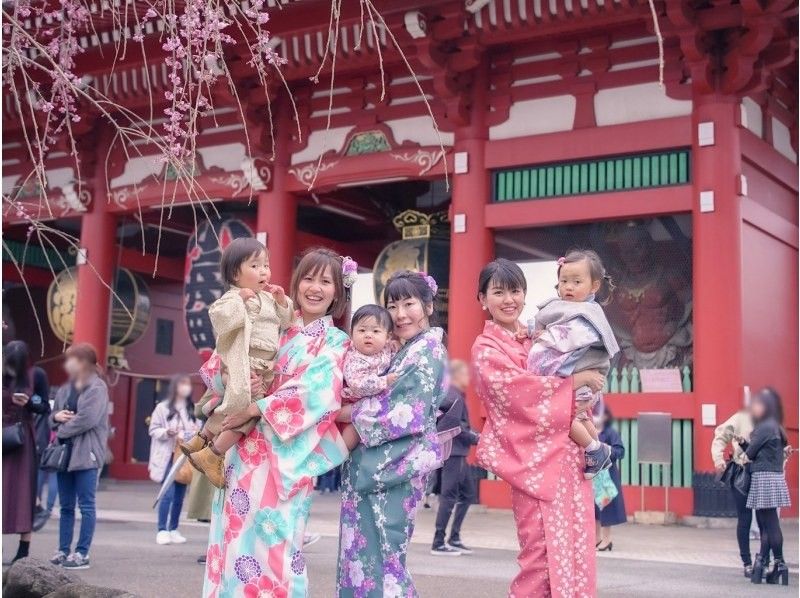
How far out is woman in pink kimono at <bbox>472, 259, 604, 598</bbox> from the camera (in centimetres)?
380

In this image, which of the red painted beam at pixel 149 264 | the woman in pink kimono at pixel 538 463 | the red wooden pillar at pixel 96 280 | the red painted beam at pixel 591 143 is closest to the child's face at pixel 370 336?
the woman in pink kimono at pixel 538 463

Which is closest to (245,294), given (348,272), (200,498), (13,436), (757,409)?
(348,272)

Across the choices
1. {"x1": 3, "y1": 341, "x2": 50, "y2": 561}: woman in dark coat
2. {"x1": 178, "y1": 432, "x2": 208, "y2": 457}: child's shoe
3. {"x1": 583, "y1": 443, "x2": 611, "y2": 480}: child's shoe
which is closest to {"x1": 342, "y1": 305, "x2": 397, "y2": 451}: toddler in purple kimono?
{"x1": 178, "y1": 432, "x2": 208, "y2": 457}: child's shoe

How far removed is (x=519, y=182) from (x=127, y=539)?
5.63 m

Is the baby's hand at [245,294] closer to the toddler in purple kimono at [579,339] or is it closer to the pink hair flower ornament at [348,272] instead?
the pink hair flower ornament at [348,272]

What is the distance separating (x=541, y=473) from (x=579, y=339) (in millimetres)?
529

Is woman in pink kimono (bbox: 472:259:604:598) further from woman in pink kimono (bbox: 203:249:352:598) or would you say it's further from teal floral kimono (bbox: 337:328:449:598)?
woman in pink kimono (bbox: 203:249:352:598)

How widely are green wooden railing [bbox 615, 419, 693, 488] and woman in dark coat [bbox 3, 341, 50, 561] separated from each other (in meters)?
6.24

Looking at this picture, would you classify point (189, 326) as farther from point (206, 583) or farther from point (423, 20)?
point (206, 583)

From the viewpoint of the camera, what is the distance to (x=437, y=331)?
398 centimetres

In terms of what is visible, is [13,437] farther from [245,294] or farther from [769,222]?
[769,222]

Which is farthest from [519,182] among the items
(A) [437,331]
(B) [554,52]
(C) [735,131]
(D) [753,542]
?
(A) [437,331]

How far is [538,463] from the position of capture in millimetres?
3854

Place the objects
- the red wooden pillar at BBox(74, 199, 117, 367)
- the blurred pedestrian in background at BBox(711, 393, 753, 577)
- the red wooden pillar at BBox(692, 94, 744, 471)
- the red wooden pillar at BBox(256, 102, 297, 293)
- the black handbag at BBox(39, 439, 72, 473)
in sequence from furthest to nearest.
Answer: the red wooden pillar at BBox(74, 199, 117, 367)
the red wooden pillar at BBox(256, 102, 297, 293)
the red wooden pillar at BBox(692, 94, 744, 471)
the blurred pedestrian in background at BBox(711, 393, 753, 577)
the black handbag at BBox(39, 439, 72, 473)
